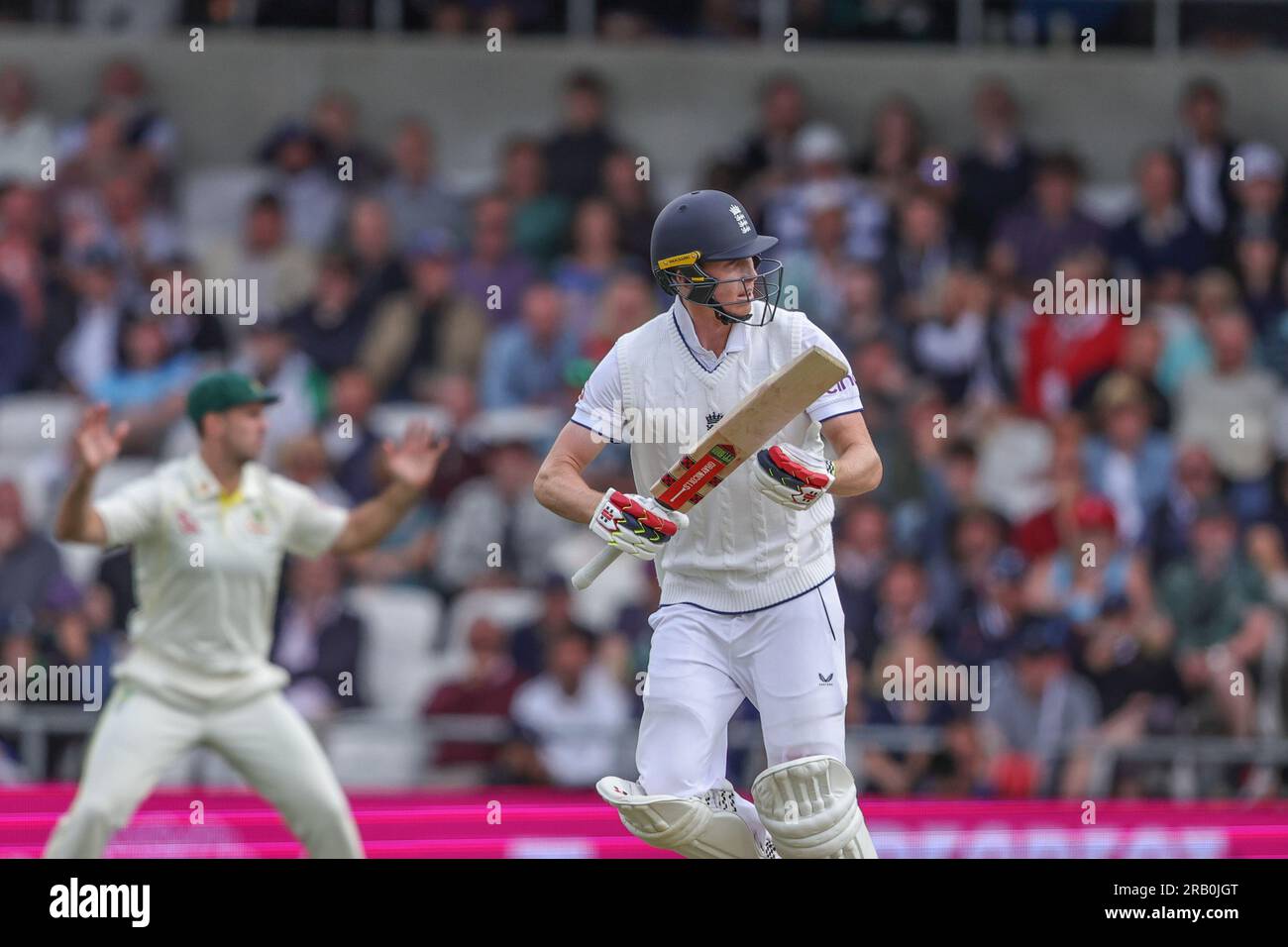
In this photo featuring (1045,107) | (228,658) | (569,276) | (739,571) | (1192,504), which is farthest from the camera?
(1045,107)

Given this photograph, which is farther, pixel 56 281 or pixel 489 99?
pixel 489 99

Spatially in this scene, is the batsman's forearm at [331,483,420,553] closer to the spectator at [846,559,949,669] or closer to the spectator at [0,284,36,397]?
the spectator at [846,559,949,669]

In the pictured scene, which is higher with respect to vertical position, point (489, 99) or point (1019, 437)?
point (489, 99)

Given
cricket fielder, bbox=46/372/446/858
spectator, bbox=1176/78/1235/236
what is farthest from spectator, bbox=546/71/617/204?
cricket fielder, bbox=46/372/446/858

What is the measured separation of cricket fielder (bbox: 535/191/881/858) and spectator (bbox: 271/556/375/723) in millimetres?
5248

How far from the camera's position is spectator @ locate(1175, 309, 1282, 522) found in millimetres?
13484

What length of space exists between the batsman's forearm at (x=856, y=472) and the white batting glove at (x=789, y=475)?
0.59 feet

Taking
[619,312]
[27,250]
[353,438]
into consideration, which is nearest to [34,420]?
[27,250]

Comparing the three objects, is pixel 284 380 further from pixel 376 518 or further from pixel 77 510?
pixel 77 510

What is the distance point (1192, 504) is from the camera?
12977 mm

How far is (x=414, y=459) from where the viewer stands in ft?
28.9
